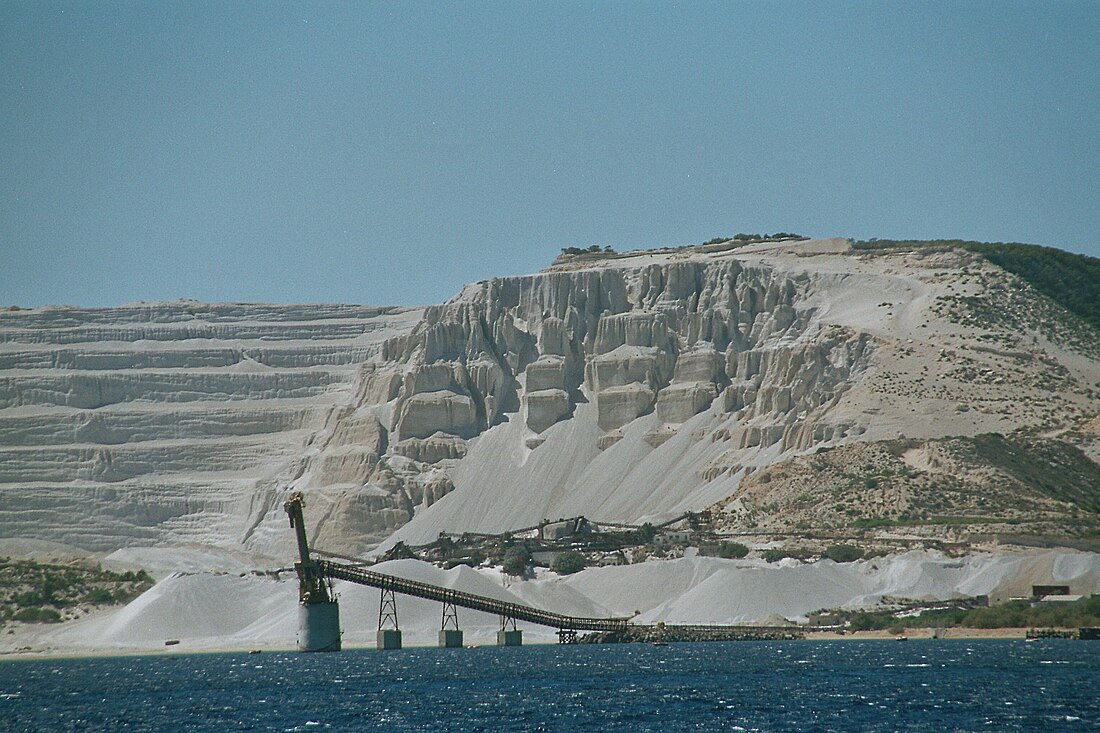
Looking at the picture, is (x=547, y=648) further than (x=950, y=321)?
No

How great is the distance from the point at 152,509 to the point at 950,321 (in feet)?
276

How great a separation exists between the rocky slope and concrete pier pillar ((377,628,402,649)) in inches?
1548

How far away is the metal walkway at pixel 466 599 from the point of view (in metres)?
104

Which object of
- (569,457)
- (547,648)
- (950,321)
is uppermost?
(950,321)

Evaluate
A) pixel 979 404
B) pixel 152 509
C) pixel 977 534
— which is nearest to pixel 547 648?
pixel 977 534

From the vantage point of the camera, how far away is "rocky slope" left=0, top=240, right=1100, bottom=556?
151750 millimetres

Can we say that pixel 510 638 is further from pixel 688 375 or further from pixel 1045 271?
pixel 1045 271

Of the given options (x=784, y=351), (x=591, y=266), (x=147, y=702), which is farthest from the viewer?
(x=591, y=266)

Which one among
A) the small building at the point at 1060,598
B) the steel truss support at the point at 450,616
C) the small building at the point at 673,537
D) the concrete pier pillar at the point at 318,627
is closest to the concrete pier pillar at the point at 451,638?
the steel truss support at the point at 450,616

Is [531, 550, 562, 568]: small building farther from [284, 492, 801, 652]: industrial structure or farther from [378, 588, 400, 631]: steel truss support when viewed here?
[378, 588, 400, 631]: steel truss support

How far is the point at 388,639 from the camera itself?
10419cm

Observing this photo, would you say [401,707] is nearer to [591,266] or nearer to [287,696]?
[287,696]

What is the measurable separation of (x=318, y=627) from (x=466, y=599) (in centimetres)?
1057

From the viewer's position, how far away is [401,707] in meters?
66.4
